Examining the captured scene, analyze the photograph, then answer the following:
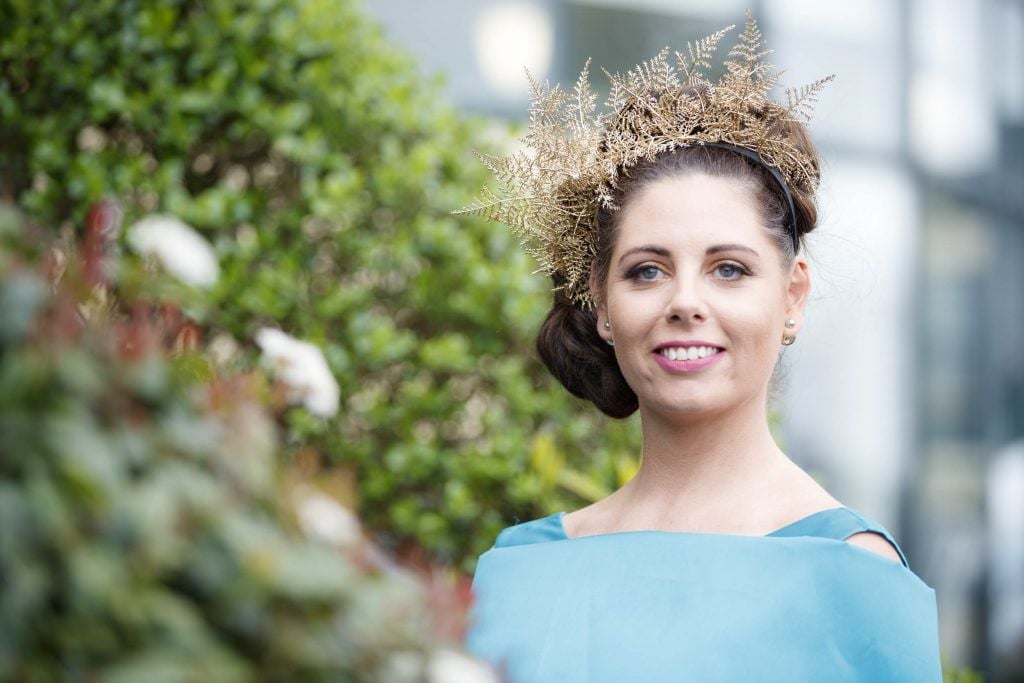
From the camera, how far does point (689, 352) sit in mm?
2070

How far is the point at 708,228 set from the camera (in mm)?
2096

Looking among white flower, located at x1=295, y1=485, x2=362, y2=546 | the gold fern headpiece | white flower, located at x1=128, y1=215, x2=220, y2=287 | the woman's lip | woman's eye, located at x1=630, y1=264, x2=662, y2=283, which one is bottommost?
white flower, located at x1=295, y1=485, x2=362, y2=546

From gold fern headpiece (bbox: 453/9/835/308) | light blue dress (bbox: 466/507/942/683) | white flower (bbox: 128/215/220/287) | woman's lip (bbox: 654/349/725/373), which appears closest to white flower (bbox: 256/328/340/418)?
white flower (bbox: 128/215/220/287)

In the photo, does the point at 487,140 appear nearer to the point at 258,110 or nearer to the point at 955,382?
the point at 258,110

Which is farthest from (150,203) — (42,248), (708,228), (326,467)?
(42,248)

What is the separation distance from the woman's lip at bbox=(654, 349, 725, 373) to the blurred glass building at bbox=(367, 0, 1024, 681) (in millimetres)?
3257

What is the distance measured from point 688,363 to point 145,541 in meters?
1.40

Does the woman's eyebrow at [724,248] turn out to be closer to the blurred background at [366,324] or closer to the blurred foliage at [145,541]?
the blurred background at [366,324]

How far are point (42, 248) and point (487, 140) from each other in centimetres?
295

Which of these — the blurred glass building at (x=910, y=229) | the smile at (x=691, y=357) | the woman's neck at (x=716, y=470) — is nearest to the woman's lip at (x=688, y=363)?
the smile at (x=691, y=357)

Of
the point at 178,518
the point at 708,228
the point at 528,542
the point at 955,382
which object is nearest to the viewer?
the point at 178,518

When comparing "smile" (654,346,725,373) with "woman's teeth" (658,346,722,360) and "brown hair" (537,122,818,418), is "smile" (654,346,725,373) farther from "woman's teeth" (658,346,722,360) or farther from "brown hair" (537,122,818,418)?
"brown hair" (537,122,818,418)

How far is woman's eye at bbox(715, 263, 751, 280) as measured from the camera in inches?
82.7

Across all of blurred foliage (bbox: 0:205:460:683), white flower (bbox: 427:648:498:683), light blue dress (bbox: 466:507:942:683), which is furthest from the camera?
light blue dress (bbox: 466:507:942:683)
